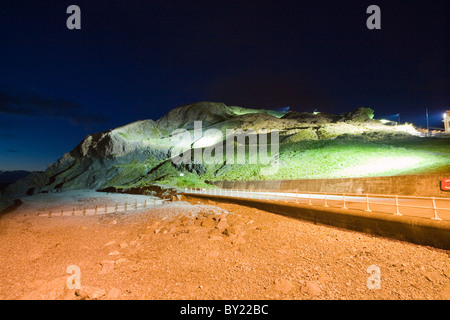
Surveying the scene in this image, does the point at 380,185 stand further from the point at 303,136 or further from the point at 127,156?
the point at 127,156

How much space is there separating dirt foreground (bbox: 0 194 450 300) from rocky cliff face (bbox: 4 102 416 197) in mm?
53273

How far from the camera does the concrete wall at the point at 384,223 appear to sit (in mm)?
7445

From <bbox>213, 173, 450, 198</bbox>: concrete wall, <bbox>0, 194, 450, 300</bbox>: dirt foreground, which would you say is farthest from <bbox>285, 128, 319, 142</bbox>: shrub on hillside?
<bbox>0, 194, 450, 300</bbox>: dirt foreground

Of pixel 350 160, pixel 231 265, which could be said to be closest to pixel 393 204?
pixel 231 265

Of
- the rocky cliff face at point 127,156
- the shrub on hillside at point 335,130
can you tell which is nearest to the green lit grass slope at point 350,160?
the shrub on hillside at point 335,130

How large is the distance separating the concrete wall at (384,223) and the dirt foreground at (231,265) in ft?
0.95

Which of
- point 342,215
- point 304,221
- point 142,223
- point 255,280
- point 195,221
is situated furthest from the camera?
point 142,223

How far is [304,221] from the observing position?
44.1 feet

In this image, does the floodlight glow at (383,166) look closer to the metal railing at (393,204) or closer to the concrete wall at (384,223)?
the metal railing at (393,204)

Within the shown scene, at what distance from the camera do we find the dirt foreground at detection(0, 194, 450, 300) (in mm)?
7137

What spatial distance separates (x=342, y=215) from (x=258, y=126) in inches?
2953

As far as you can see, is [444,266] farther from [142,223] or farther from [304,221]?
[142,223]

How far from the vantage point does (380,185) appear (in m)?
17.7
